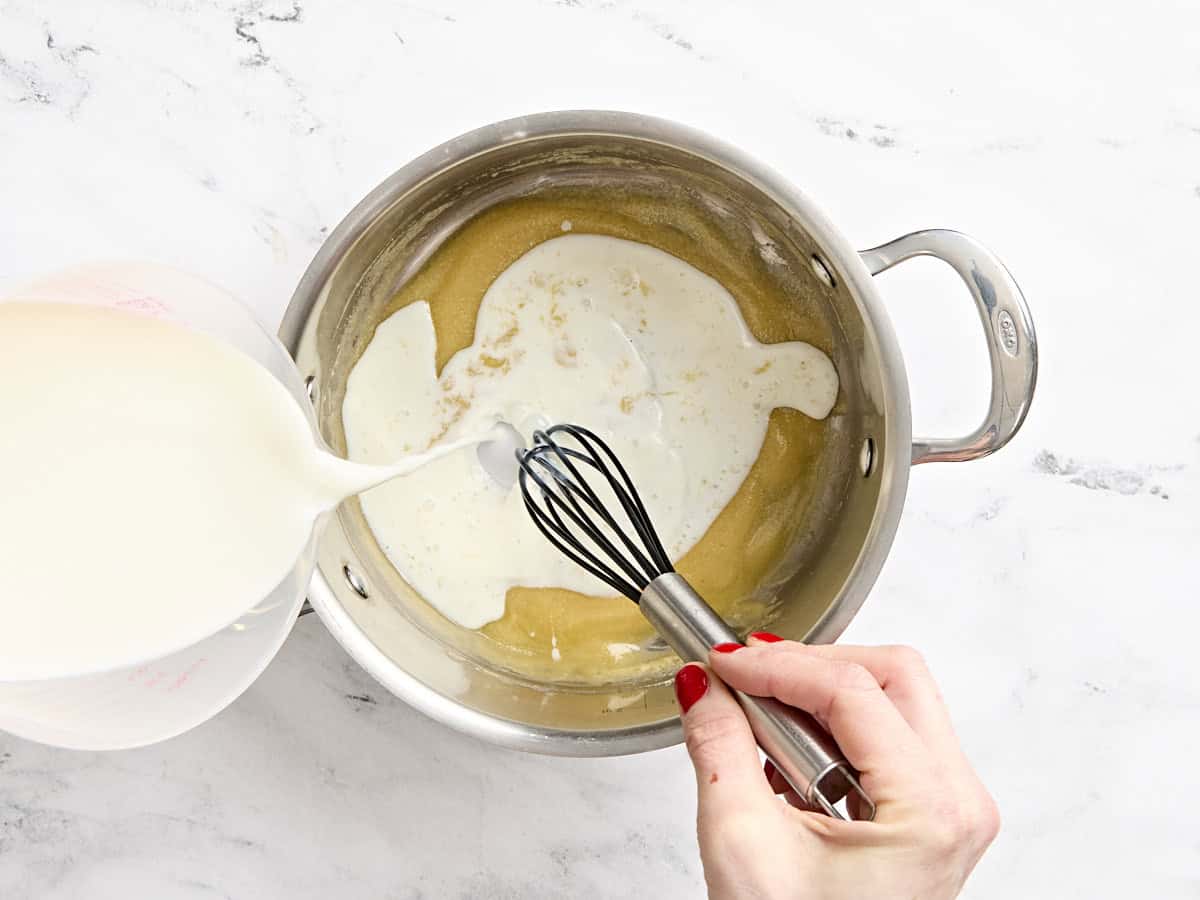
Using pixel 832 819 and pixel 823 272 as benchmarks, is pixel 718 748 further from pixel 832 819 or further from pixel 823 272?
pixel 823 272

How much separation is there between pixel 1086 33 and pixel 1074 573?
50 centimetres

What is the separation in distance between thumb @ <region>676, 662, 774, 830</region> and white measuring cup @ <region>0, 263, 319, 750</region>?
0.28 meters

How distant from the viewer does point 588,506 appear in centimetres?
94

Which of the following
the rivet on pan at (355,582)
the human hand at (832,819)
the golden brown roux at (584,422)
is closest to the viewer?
the human hand at (832,819)

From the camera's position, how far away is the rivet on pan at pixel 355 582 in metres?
0.84

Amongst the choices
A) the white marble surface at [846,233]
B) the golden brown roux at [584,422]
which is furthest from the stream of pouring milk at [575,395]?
the white marble surface at [846,233]

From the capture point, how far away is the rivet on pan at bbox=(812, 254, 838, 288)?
0.84m

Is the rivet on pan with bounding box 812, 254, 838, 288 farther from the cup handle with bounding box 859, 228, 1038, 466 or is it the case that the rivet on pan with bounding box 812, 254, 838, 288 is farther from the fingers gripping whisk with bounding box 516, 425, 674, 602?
the fingers gripping whisk with bounding box 516, 425, 674, 602

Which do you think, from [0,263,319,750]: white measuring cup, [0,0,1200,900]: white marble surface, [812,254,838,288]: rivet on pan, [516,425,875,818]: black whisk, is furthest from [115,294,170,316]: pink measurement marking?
[812,254,838,288]: rivet on pan

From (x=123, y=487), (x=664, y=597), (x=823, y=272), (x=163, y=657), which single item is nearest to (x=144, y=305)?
(x=123, y=487)

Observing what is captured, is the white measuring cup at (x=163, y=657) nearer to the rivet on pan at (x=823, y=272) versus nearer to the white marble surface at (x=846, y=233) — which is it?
the white marble surface at (x=846, y=233)

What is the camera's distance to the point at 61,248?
88cm

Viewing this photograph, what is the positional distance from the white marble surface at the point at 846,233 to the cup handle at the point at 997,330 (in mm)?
166

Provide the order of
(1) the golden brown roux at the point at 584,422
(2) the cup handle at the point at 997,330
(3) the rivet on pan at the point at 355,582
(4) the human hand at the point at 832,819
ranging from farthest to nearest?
(1) the golden brown roux at the point at 584,422 < (3) the rivet on pan at the point at 355,582 < (2) the cup handle at the point at 997,330 < (4) the human hand at the point at 832,819
